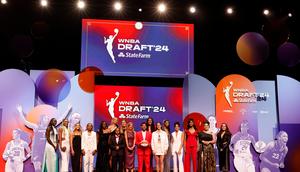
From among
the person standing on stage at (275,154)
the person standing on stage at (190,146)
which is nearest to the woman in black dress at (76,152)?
the person standing on stage at (190,146)

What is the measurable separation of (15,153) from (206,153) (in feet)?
13.3

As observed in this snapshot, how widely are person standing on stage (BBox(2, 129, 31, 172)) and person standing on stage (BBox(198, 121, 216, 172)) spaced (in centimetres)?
367

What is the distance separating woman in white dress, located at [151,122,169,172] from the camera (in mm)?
8836

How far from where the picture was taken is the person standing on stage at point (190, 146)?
8891 mm

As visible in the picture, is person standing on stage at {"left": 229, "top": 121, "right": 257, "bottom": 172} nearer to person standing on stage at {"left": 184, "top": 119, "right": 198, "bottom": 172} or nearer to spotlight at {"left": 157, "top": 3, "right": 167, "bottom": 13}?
person standing on stage at {"left": 184, "top": 119, "right": 198, "bottom": 172}

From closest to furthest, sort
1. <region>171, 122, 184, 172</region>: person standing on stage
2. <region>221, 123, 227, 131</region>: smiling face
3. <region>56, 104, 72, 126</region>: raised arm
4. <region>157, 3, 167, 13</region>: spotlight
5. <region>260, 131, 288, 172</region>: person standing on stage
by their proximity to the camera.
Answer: <region>171, 122, 184, 172</region>: person standing on stage < <region>56, 104, 72, 126</region>: raised arm < <region>221, 123, 227, 131</region>: smiling face < <region>260, 131, 288, 172</region>: person standing on stage < <region>157, 3, 167, 13</region>: spotlight

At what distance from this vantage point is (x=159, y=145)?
884 cm

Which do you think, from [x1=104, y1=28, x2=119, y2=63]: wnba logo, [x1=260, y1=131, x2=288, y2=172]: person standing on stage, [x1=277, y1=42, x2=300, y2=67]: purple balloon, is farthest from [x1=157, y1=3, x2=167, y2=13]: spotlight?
[x1=260, y1=131, x2=288, y2=172]: person standing on stage

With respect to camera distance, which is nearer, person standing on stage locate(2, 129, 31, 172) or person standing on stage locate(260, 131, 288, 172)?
person standing on stage locate(2, 129, 31, 172)

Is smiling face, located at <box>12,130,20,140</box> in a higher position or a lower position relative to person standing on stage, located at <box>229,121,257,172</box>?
higher

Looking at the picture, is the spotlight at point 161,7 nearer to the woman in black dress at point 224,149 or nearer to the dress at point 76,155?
the woman in black dress at point 224,149

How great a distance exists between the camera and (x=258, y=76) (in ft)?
36.1

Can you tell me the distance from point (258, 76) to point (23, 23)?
20.1 feet

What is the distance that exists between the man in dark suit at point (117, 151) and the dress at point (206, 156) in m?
1.66
